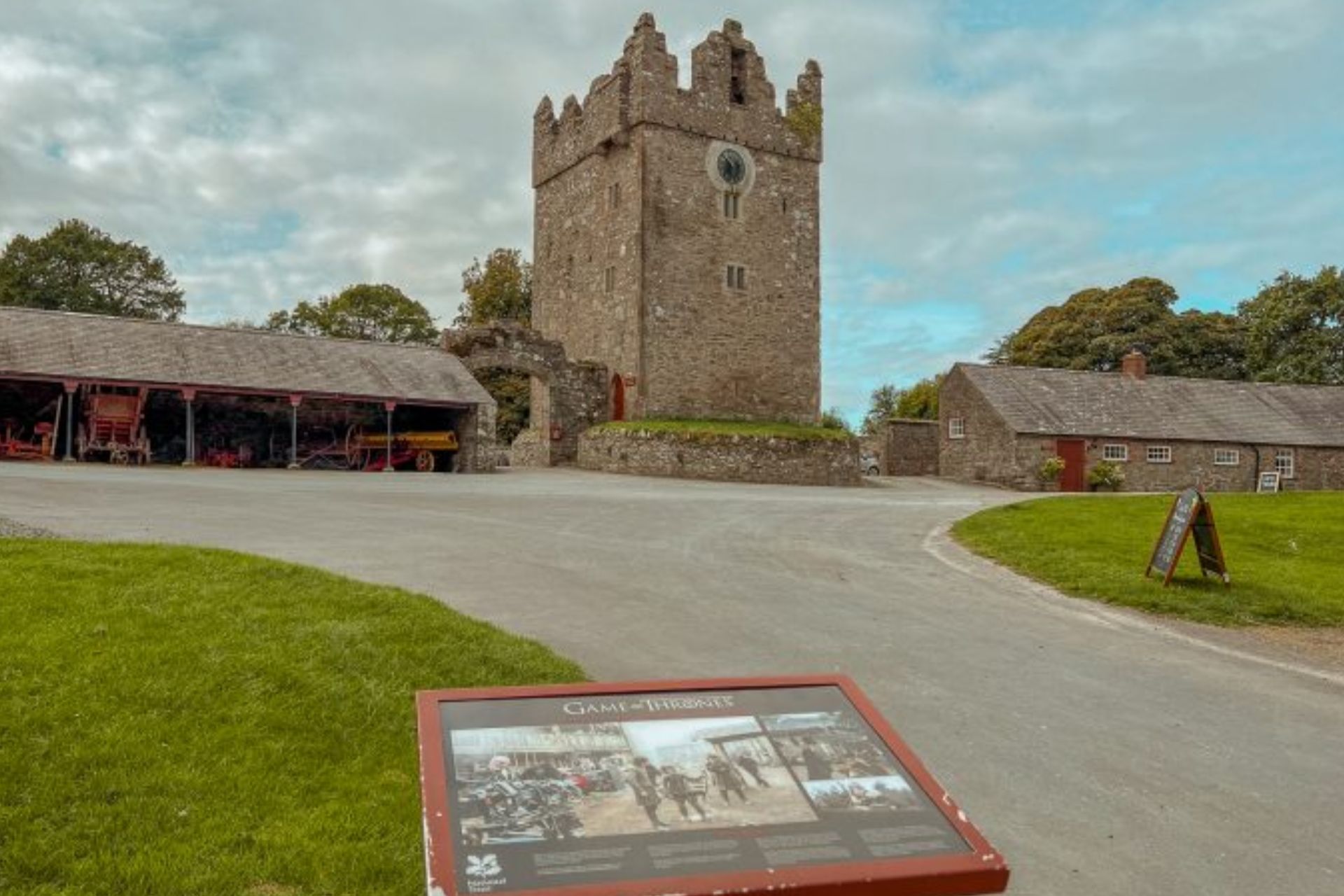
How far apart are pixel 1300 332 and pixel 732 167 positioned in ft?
115

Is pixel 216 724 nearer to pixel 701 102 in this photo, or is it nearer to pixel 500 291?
pixel 701 102

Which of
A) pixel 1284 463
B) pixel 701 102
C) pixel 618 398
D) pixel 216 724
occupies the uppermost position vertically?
pixel 701 102

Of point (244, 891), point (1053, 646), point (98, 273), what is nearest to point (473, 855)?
point (244, 891)

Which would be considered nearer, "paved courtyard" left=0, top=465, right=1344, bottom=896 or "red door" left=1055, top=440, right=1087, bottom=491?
"paved courtyard" left=0, top=465, right=1344, bottom=896

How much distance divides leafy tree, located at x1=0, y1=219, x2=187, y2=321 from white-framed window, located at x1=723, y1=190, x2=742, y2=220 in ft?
111

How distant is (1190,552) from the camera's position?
14.0m

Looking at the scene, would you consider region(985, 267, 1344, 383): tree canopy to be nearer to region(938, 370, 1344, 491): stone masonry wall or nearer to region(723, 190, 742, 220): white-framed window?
region(938, 370, 1344, 491): stone masonry wall

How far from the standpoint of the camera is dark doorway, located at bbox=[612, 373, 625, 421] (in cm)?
3734

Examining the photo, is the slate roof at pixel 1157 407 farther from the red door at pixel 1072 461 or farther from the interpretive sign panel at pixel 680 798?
the interpretive sign panel at pixel 680 798

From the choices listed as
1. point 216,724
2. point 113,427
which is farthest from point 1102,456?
point 216,724

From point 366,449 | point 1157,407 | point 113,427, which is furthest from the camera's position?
point 1157,407

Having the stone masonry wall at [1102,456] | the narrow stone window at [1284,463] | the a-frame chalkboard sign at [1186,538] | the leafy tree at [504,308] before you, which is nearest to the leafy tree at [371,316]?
the leafy tree at [504,308]

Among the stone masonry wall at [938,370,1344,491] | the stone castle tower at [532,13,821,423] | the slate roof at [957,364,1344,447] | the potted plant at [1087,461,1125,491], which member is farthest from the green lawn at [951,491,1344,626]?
the stone castle tower at [532,13,821,423]

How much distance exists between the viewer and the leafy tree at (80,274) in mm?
55062
